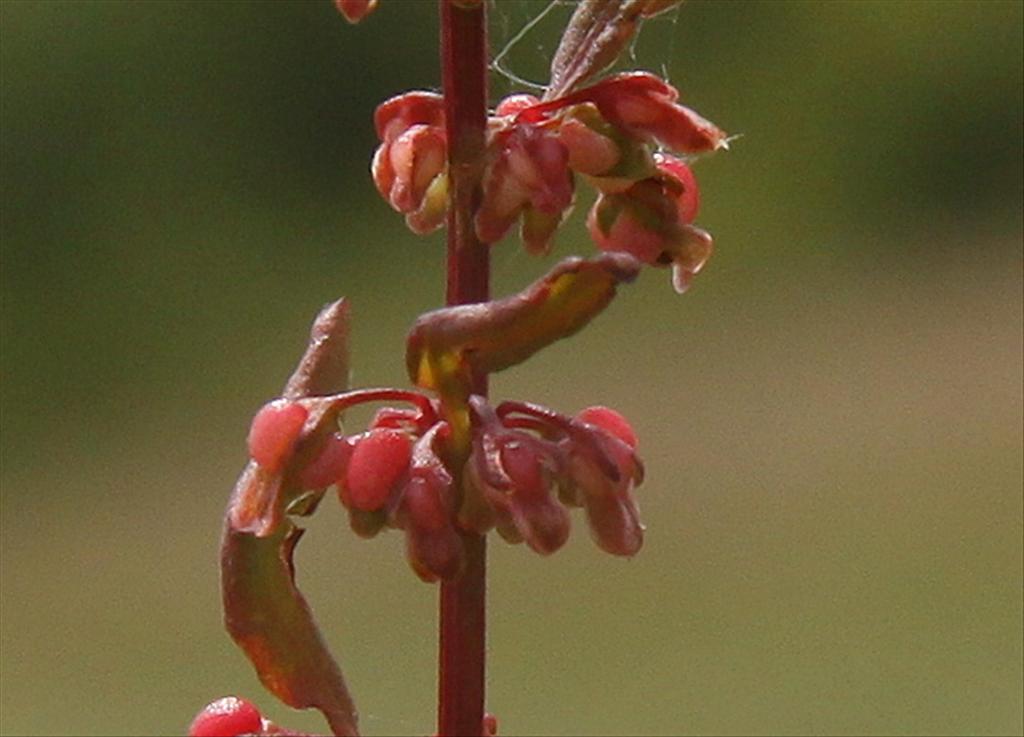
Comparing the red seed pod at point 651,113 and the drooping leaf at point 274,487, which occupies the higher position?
the red seed pod at point 651,113

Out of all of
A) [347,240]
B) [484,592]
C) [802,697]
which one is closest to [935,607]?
[802,697]

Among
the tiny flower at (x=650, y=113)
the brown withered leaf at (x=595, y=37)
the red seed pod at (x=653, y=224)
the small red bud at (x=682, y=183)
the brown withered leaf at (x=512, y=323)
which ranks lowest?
the brown withered leaf at (x=512, y=323)

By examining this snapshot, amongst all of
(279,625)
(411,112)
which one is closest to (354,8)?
(411,112)

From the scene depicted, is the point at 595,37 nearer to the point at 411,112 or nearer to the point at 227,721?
the point at 411,112

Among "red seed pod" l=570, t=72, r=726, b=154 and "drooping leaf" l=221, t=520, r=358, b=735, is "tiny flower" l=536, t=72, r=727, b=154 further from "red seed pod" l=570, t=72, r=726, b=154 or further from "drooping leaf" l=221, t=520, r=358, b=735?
"drooping leaf" l=221, t=520, r=358, b=735

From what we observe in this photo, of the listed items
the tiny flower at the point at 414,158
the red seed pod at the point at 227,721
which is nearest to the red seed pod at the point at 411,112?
the tiny flower at the point at 414,158

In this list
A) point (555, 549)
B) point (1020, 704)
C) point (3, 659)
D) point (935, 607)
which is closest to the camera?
point (555, 549)

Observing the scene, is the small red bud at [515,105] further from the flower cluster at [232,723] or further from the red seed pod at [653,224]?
the flower cluster at [232,723]

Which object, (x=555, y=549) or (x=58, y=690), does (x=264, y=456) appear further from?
(x=58, y=690)
